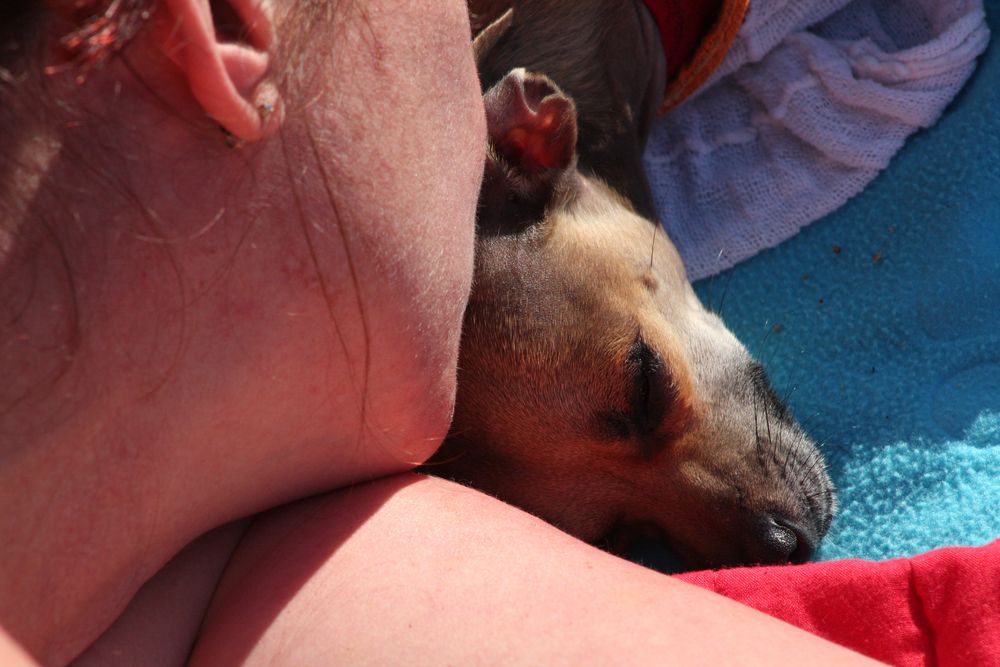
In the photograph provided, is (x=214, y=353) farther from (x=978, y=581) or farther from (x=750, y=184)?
(x=750, y=184)

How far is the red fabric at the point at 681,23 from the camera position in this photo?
2848mm

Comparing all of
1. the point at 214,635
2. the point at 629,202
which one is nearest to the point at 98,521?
the point at 214,635

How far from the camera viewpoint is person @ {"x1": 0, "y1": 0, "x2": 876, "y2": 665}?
1363mm

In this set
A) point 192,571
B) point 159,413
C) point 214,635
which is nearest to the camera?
point 159,413

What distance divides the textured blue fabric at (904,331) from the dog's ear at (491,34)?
0.89 m

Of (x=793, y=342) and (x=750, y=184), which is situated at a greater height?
(x=750, y=184)

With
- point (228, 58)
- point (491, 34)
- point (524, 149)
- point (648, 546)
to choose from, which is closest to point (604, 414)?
point (648, 546)

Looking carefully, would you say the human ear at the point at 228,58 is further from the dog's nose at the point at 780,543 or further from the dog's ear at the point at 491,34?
the dog's nose at the point at 780,543

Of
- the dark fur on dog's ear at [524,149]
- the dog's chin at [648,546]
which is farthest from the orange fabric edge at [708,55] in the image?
the dog's chin at [648,546]

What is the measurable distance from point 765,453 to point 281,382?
1237 millimetres

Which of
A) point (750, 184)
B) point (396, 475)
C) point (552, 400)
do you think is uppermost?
point (396, 475)

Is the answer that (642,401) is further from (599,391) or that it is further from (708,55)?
(708,55)

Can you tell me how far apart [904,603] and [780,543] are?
483mm

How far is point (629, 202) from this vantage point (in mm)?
2576
